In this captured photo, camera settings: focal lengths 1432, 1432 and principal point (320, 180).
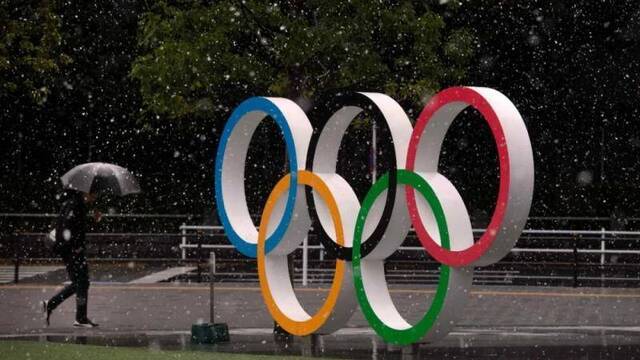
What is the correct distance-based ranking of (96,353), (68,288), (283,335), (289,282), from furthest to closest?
(68,288)
(283,335)
(289,282)
(96,353)

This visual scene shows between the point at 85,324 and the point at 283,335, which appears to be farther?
the point at 85,324

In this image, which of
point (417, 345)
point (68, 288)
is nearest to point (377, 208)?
point (417, 345)

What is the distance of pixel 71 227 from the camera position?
18594mm

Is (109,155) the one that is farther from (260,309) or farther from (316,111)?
(316,111)

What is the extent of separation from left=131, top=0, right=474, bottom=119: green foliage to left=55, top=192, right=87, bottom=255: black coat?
3187mm

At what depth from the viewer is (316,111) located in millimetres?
15703

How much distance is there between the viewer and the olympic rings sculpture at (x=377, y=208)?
13.4m

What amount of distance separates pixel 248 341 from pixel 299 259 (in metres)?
16.0

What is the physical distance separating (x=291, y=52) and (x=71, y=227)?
421 centimetres

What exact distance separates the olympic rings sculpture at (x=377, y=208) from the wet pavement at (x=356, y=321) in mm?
799

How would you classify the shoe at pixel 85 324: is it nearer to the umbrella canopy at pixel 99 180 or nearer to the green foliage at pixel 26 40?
the umbrella canopy at pixel 99 180

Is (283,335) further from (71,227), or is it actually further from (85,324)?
(71,227)

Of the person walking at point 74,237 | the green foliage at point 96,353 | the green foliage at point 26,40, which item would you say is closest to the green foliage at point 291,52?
the green foliage at point 26,40

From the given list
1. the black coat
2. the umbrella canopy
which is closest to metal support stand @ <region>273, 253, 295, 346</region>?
the umbrella canopy
